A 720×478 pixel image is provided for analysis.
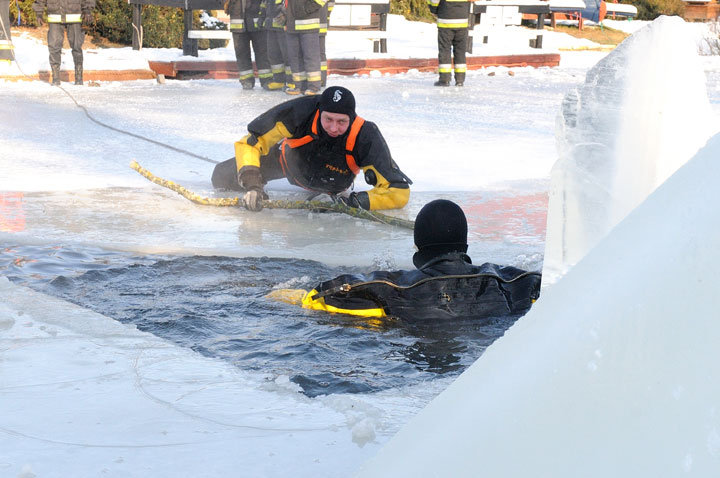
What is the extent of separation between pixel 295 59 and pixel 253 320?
A: 29.3 feet

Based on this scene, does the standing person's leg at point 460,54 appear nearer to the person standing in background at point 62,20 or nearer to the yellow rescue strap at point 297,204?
the person standing in background at point 62,20

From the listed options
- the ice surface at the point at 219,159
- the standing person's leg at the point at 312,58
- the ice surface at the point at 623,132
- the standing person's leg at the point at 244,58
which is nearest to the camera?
the ice surface at the point at 623,132

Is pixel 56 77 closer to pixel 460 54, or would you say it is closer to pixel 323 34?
pixel 323 34

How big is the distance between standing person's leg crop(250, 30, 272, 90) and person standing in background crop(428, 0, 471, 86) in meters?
2.37

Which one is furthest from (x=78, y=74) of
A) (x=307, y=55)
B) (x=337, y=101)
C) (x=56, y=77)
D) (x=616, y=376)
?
(x=616, y=376)

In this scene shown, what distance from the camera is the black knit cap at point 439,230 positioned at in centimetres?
398

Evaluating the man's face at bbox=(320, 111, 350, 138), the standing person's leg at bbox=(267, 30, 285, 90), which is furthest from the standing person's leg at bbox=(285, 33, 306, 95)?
the man's face at bbox=(320, 111, 350, 138)

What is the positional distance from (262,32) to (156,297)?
9.72 metres

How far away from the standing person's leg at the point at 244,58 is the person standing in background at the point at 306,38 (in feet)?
3.90

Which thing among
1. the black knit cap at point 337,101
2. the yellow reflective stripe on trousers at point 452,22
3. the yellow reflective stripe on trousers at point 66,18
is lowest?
the black knit cap at point 337,101

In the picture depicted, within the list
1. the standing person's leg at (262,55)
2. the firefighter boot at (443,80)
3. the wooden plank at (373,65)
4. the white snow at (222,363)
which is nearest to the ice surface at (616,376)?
the white snow at (222,363)

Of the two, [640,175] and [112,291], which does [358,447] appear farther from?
[112,291]

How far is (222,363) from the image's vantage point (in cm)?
318

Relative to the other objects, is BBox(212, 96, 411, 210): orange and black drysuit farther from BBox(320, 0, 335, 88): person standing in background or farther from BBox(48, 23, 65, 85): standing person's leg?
BBox(48, 23, 65, 85): standing person's leg
